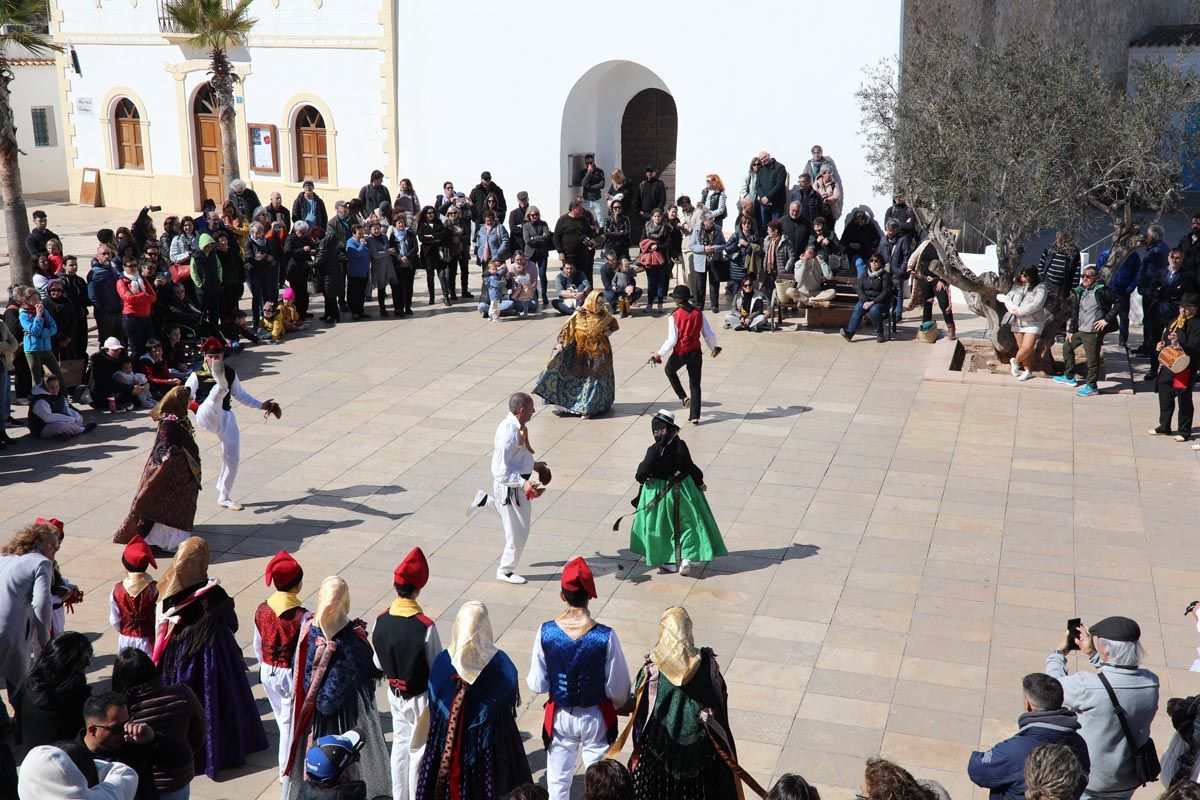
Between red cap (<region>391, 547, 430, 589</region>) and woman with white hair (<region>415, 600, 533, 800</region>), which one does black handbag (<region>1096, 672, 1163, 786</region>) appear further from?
red cap (<region>391, 547, 430, 589</region>)

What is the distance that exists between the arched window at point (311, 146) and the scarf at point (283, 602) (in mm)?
19249

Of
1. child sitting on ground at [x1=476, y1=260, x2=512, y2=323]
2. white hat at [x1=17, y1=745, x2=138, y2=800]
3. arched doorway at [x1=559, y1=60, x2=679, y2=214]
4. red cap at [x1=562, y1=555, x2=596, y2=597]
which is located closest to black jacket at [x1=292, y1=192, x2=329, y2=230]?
child sitting on ground at [x1=476, y1=260, x2=512, y2=323]

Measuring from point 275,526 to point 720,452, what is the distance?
4.46 metres

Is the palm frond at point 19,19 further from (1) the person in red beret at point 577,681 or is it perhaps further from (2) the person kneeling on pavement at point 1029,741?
(2) the person kneeling on pavement at point 1029,741

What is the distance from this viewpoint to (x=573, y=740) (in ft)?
20.7

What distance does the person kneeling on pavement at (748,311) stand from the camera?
1778cm

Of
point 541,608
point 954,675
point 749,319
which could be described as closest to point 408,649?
point 541,608

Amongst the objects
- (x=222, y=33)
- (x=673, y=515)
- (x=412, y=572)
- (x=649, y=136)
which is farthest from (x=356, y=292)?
(x=412, y=572)

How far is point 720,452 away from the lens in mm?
12828

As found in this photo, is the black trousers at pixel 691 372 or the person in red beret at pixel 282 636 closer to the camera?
the person in red beret at pixel 282 636

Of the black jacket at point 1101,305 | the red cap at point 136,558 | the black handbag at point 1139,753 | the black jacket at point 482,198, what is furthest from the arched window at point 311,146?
the black handbag at point 1139,753

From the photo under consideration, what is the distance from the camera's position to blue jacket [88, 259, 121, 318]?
48.9ft

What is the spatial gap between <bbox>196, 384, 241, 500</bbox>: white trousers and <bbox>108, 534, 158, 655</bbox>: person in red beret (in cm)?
370

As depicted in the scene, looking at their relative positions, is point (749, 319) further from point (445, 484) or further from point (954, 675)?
point (954, 675)
